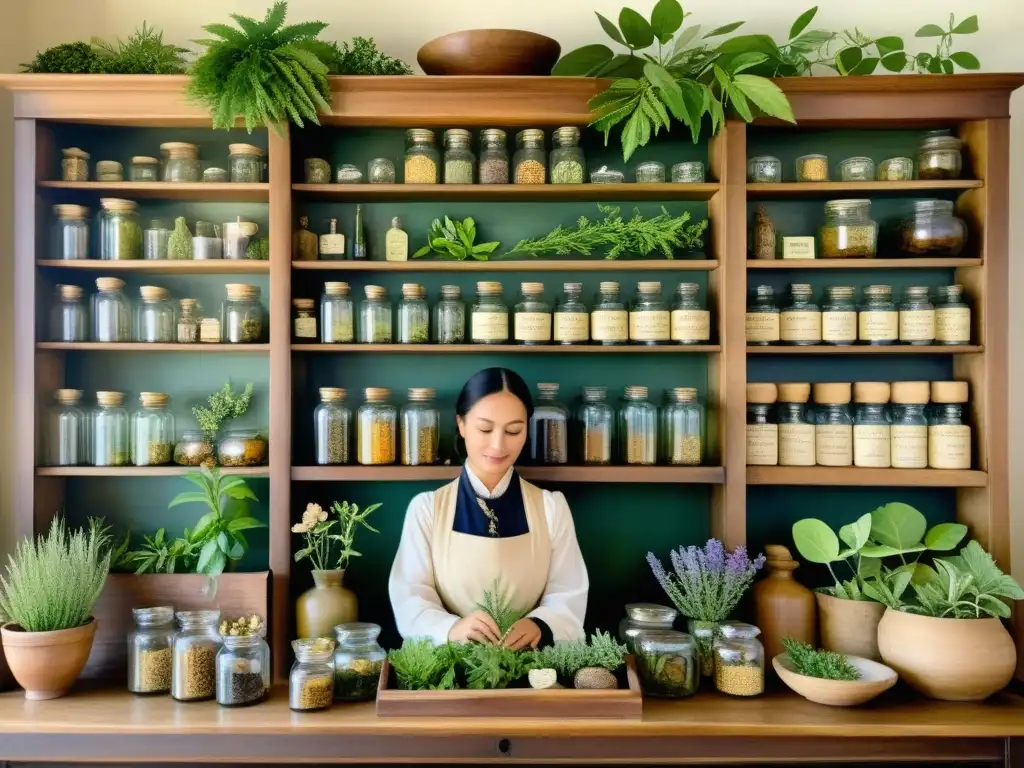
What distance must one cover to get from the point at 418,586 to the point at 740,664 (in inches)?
34.4

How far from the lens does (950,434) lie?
231 centimetres

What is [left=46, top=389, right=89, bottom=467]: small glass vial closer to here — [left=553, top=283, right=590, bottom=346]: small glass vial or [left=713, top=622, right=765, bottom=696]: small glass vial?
[left=553, top=283, right=590, bottom=346]: small glass vial

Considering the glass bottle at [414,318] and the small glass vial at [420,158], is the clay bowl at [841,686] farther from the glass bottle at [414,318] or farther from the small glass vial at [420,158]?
the small glass vial at [420,158]

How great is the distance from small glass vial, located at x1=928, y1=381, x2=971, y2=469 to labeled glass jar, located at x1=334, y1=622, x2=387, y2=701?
168 centimetres

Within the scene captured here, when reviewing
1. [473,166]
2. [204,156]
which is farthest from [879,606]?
[204,156]

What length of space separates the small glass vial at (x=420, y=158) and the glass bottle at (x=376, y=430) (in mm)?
640

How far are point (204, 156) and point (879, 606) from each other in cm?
244

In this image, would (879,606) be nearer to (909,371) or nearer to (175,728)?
(909,371)

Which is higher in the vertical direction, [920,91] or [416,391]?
[920,91]

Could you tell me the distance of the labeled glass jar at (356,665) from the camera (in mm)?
2010

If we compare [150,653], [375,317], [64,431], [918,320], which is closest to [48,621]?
[150,653]

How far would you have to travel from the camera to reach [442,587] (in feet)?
7.30

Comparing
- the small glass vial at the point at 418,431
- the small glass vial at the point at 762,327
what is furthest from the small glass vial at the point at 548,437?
the small glass vial at the point at 762,327

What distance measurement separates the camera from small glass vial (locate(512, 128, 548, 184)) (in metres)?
2.37
